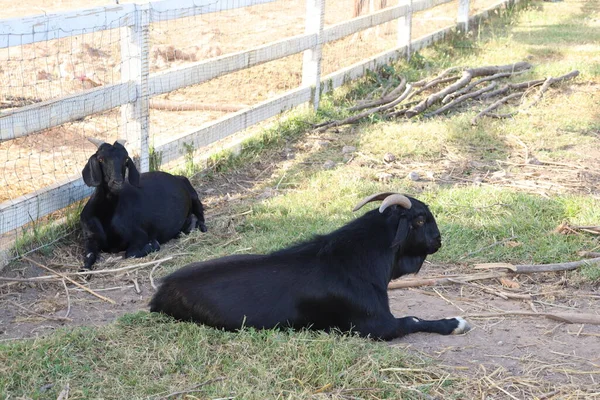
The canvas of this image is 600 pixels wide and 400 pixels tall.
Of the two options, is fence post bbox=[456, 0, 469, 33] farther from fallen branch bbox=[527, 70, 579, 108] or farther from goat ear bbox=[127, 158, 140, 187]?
goat ear bbox=[127, 158, 140, 187]

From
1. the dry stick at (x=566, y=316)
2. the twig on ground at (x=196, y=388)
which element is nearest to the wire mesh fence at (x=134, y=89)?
the twig on ground at (x=196, y=388)

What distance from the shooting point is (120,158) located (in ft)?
22.1

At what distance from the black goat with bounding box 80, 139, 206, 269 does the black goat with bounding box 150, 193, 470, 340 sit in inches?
73.4

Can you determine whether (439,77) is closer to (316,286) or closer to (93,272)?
(93,272)

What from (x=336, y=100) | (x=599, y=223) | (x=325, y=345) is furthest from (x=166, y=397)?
(x=336, y=100)

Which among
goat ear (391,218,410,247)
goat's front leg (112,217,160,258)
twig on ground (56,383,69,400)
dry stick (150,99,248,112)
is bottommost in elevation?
goat's front leg (112,217,160,258)

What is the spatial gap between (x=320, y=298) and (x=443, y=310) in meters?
1.12

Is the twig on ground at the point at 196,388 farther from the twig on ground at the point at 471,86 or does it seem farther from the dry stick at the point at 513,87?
the dry stick at the point at 513,87

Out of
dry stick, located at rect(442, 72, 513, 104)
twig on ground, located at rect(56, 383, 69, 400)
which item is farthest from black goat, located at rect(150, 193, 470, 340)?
dry stick, located at rect(442, 72, 513, 104)

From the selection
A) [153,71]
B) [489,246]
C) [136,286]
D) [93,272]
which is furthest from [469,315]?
[153,71]

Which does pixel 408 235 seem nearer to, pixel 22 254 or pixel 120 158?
pixel 120 158

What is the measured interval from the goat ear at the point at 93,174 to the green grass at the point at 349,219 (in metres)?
0.94

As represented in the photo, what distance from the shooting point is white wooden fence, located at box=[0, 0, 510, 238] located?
6.34m

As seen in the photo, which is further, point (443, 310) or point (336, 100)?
point (336, 100)
